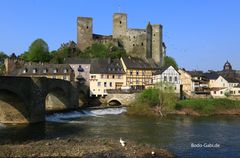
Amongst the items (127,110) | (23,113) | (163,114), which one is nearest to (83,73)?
(127,110)

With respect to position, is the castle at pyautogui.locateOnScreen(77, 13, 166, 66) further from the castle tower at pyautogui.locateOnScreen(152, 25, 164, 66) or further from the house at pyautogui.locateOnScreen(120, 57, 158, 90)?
the house at pyautogui.locateOnScreen(120, 57, 158, 90)

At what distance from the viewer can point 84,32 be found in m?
102

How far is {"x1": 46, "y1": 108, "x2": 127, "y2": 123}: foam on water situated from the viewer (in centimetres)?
5403

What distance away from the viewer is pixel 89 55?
97.2 metres

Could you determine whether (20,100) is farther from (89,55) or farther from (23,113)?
(89,55)

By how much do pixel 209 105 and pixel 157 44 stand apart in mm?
38491

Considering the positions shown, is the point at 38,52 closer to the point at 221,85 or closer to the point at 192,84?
the point at 192,84

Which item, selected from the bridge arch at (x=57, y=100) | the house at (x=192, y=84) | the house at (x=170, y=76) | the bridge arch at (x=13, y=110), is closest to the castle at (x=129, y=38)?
the house at (x=192, y=84)

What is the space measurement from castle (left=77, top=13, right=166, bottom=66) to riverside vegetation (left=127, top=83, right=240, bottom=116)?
34546 mm

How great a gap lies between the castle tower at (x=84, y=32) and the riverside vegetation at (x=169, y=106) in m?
36.8

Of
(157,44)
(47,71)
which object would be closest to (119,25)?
(157,44)

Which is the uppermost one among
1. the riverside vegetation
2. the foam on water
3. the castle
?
the castle

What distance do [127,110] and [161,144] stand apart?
29267 millimetres

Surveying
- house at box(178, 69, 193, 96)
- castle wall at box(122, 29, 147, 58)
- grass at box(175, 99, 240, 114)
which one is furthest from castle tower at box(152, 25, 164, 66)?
grass at box(175, 99, 240, 114)
